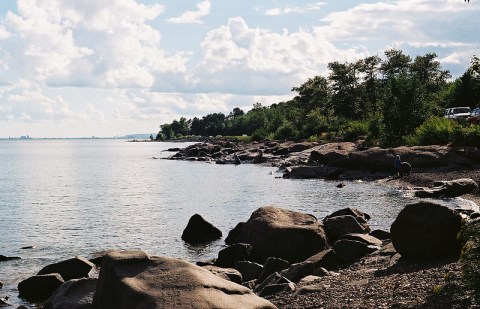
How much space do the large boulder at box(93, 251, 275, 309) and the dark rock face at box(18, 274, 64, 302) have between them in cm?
878

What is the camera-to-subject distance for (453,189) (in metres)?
40.8

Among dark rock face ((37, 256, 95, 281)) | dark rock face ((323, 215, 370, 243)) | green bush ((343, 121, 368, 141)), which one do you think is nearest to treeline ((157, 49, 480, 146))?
green bush ((343, 121, 368, 141))

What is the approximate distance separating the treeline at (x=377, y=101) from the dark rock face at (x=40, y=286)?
156ft

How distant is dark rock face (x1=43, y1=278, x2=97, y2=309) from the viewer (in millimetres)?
15422

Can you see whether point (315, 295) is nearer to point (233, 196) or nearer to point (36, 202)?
point (233, 196)

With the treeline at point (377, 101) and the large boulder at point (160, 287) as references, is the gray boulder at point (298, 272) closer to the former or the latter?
the large boulder at point (160, 287)

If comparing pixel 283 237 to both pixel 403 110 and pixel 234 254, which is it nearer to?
pixel 234 254

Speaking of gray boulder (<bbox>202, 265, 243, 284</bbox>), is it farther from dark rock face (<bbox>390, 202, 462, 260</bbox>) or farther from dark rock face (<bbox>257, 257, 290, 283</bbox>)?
dark rock face (<bbox>390, 202, 462, 260</bbox>)

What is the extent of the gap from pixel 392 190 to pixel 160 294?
132 ft

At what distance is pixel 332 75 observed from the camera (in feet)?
390

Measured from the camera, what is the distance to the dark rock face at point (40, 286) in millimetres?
21094

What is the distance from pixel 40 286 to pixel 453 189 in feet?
97.8

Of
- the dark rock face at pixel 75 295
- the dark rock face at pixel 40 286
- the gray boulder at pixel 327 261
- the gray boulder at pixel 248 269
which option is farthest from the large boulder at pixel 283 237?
the dark rock face at pixel 75 295

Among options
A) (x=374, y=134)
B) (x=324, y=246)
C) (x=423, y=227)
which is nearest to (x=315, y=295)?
(x=423, y=227)
